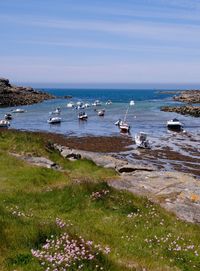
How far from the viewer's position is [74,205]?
14.8 m

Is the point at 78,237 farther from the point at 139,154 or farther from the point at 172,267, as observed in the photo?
the point at 139,154

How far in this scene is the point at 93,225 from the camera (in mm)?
12797

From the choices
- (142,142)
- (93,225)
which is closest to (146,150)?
(142,142)

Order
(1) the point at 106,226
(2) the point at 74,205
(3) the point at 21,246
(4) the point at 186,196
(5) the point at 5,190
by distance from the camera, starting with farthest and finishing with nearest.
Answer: (4) the point at 186,196
(5) the point at 5,190
(2) the point at 74,205
(1) the point at 106,226
(3) the point at 21,246

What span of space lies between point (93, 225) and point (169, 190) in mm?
7328

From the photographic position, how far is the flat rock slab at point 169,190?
16.1 m

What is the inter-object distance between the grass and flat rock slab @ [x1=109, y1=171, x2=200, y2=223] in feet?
4.64

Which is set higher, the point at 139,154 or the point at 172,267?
the point at 172,267

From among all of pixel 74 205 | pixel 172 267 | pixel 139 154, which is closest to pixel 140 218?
pixel 74 205

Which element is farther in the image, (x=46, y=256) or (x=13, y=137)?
(x=13, y=137)

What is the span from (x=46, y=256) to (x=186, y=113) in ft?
351

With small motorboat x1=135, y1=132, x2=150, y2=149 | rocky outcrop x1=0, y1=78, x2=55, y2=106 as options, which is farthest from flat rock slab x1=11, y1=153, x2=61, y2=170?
rocky outcrop x1=0, y1=78, x2=55, y2=106

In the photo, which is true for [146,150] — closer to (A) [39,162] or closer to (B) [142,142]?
(B) [142,142]

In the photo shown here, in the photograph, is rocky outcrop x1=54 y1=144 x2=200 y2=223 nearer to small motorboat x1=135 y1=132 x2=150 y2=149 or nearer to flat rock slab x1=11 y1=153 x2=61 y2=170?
flat rock slab x1=11 y1=153 x2=61 y2=170
